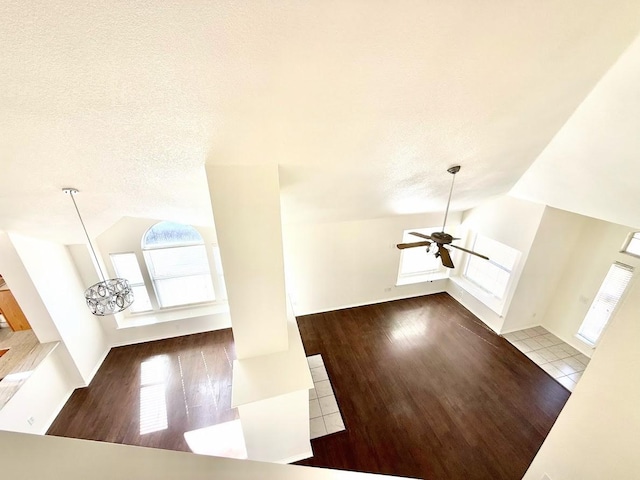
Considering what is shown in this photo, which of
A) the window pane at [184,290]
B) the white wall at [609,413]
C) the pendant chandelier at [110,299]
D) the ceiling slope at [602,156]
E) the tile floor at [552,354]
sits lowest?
the tile floor at [552,354]

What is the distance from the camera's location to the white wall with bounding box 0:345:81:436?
3297mm

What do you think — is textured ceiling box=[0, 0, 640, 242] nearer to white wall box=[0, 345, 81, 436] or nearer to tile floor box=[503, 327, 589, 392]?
white wall box=[0, 345, 81, 436]

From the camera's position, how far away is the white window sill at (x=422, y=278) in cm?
635

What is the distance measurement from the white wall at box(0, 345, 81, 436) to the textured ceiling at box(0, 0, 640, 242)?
2486 mm

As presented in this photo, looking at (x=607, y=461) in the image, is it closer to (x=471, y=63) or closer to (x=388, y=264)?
(x=471, y=63)

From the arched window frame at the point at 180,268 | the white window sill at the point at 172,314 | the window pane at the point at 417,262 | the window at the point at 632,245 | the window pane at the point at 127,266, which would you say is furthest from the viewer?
the window pane at the point at 417,262

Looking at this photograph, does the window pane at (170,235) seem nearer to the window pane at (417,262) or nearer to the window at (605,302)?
the window pane at (417,262)

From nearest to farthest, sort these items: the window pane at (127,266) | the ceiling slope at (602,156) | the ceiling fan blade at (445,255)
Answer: the ceiling slope at (602,156), the ceiling fan blade at (445,255), the window pane at (127,266)

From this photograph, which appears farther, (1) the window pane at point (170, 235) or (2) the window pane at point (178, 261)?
(2) the window pane at point (178, 261)

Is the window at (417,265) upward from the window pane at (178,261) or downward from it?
downward

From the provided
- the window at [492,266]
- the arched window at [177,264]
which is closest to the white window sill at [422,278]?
the window at [492,266]

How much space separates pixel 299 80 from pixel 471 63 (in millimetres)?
1115

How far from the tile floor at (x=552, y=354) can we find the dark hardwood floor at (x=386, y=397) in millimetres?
180

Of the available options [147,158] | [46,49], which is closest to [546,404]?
[147,158]
